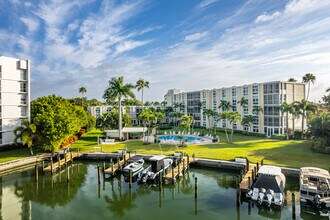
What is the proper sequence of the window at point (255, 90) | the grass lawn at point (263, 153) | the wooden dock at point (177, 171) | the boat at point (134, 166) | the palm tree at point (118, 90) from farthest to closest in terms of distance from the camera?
the window at point (255, 90)
the palm tree at point (118, 90)
the grass lawn at point (263, 153)
the boat at point (134, 166)
the wooden dock at point (177, 171)

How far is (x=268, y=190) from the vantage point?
63.8 ft

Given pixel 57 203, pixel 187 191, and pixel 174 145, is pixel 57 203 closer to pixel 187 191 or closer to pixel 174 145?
pixel 187 191

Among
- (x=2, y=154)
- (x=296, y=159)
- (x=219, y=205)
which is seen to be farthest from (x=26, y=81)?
(x=296, y=159)

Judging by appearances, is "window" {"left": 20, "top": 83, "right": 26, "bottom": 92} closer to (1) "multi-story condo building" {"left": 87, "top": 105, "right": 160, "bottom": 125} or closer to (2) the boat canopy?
(1) "multi-story condo building" {"left": 87, "top": 105, "right": 160, "bottom": 125}

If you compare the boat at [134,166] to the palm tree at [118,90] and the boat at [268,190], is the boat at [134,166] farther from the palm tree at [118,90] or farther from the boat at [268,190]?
the palm tree at [118,90]

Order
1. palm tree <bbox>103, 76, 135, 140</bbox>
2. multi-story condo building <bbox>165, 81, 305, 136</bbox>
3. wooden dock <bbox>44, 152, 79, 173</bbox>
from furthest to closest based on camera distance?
1. multi-story condo building <bbox>165, 81, 305, 136</bbox>
2. palm tree <bbox>103, 76, 135, 140</bbox>
3. wooden dock <bbox>44, 152, 79, 173</bbox>

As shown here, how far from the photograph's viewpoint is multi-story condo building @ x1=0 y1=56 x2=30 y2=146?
128ft

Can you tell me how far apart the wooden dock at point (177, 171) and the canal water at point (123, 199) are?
28.9 inches

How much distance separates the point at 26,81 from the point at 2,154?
14.9 m

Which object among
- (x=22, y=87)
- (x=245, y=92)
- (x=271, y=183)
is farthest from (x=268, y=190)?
(x=22, y=87)

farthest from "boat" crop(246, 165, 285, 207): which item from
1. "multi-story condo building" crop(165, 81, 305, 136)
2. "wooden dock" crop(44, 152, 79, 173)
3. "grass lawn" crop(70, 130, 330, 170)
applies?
"multi-story condo building" crop(165, 81, 305, 136)

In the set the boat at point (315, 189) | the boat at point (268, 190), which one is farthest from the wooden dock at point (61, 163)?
the boat at point (315, 189)

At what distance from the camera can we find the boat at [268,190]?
62.1ft

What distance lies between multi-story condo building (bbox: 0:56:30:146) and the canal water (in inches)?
573
